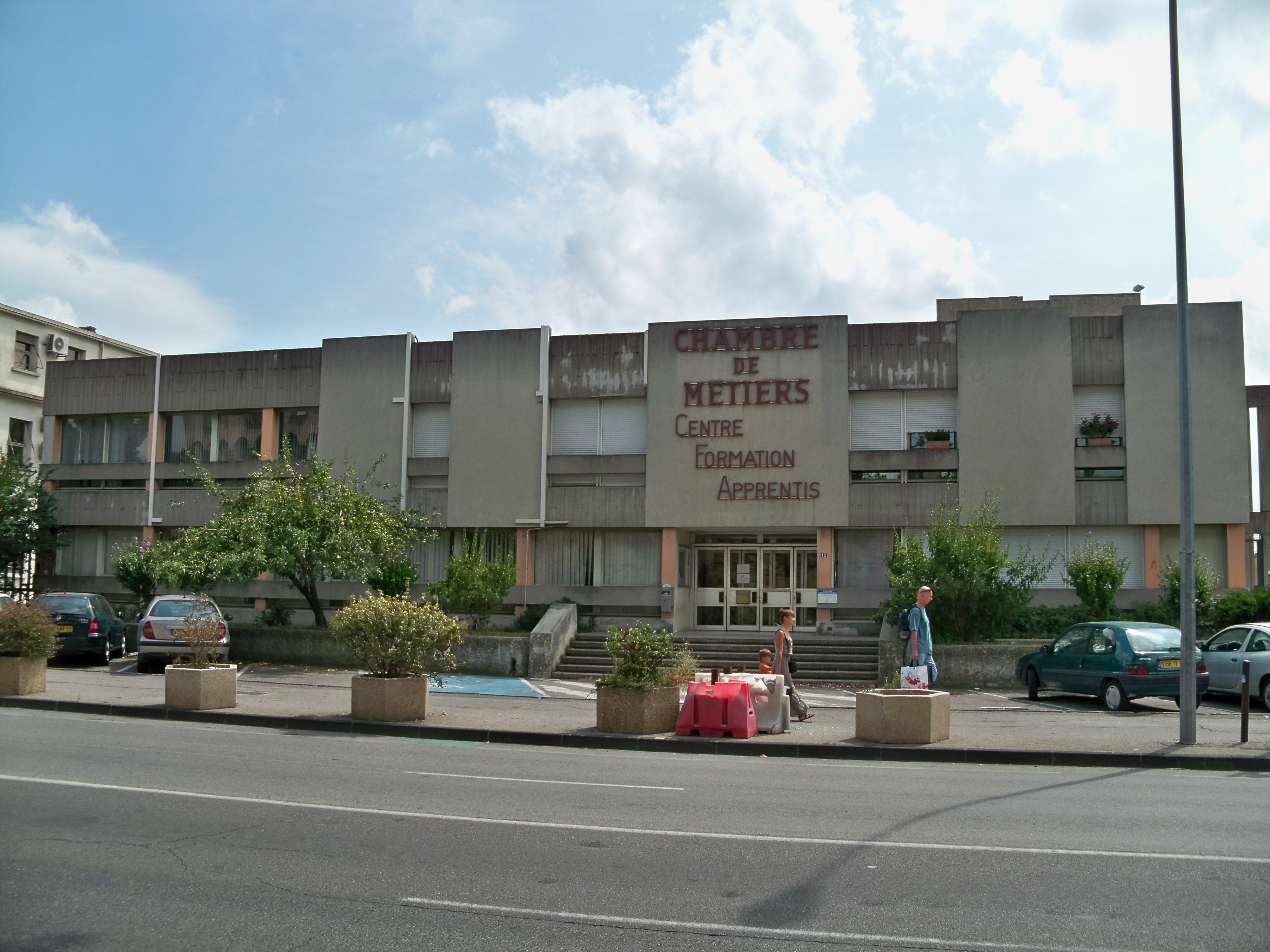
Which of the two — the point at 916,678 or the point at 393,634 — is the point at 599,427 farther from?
the point at 916,678

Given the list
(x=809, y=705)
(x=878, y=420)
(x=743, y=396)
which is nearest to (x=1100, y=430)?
(x=878, y=420)

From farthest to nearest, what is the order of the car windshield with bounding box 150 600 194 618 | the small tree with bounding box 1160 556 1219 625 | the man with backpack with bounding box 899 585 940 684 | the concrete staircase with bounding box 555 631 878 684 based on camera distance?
the concrete staircase with bounding box 555 631 878 684 < the small tree with bounding box 1160 556 1219 625 < the car windshield with bounding box 150 600 194 618 < the man with backpack with bounding box 899 585 940 684

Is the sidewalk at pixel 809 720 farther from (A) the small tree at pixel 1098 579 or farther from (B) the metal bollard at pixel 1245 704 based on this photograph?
(A) the small tree at pixel 1098 579

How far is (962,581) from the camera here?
72.2ft

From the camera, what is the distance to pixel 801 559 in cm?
2769

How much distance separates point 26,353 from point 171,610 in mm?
29001

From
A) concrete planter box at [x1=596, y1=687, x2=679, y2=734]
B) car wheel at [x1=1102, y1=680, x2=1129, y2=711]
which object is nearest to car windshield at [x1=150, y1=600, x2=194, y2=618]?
concrete planter box at [x1=596, y1=687, x2=679, y2=734]

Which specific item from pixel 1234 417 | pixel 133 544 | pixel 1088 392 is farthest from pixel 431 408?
pixel 1234 417

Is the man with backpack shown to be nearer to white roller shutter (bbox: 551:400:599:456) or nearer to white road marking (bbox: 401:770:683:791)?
white road marking (bbox: 401:770:683:791)

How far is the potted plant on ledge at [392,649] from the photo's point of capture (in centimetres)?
1455

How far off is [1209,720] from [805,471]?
37.9 feet

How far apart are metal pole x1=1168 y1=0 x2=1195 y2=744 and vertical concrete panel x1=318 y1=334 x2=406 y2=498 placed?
20.5 meters

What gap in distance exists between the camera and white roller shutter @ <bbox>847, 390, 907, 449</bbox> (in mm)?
26453

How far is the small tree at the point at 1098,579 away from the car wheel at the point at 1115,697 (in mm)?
5582
